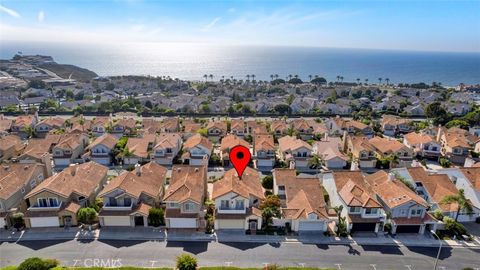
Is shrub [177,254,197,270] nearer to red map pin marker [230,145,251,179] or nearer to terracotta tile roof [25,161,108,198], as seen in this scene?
red map pin marker [230,145,251,179]

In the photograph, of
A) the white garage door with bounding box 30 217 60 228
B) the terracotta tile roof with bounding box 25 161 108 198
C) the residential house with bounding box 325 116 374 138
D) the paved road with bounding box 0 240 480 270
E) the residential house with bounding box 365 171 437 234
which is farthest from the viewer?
the residential house with bounding box 325 116 374 138

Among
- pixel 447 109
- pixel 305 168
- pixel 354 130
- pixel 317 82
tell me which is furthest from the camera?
pixel 317 82

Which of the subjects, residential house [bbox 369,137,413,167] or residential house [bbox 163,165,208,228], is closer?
residential house [bbox 163,165,208,228]

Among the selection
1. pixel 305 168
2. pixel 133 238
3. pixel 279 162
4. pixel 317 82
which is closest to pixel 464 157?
pixel 305 168

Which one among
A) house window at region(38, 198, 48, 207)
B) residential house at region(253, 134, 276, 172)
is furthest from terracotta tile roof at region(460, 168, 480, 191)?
house window at region(38, 198, 48, 207)

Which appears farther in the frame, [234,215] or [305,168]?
[305,168]

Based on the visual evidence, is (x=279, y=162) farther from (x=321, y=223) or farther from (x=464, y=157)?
(x=464, y=157)
